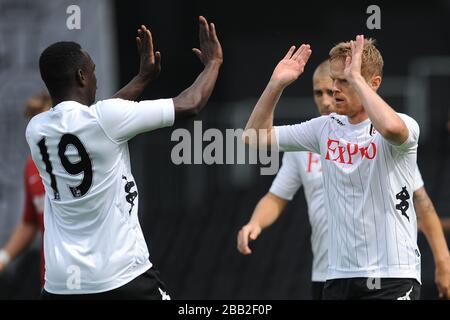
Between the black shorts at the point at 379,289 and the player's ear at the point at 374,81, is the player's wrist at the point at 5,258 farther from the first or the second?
the player's ear at the point at 374,81

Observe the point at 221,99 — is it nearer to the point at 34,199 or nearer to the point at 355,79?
the point at 34,199

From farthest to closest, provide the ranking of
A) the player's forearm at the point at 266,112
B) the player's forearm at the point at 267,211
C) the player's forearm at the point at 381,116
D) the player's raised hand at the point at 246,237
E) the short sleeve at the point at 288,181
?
the short sleeve at the point at 288,181
the player's forearm at the point at 267,211
the player's raised hand at the point at 246,237
the player's forearm at the point at 266,112
the player's forearm at the point at 381,116

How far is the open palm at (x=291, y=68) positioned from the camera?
6402mm

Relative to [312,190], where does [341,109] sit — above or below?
above

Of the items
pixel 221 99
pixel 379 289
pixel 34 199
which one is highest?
pixel 221 99

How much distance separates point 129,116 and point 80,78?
1.17 feet

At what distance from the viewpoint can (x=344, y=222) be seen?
6.50 metres

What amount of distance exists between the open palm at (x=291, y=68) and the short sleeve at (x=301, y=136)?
0.36 metres

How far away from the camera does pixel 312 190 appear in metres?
7.83

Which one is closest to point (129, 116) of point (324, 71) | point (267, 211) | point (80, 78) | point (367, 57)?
point (80, 78)

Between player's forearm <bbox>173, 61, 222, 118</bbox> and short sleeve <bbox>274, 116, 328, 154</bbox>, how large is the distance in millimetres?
618

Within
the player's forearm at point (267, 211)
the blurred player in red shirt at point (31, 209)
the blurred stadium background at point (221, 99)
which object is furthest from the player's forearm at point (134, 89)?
the blurred stadium background at point (221, 99)

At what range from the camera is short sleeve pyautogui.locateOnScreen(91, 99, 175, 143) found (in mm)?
6074
